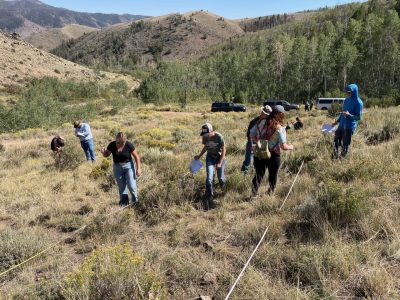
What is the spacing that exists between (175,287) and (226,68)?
74156 millimetres

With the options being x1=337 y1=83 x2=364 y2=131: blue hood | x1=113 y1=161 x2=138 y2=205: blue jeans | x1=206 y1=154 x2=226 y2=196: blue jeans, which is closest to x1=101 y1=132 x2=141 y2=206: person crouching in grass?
x1=113 y1=161 x2=138 y2=205: blue jeans

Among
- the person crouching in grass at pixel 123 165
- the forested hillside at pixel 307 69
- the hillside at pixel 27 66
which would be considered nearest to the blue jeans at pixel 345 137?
the person crouching in grass at pixel 123 165

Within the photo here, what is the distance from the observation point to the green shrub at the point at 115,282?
344 centimetres

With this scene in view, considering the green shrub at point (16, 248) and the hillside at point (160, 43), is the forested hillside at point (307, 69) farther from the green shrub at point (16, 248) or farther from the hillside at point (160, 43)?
the hillside at point (160, 43)

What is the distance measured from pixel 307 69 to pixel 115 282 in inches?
2352

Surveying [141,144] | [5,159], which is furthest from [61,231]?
[5,159]

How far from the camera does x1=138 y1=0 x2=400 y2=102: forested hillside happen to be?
5036cm

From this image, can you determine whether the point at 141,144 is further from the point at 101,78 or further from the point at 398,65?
the point at 101,78

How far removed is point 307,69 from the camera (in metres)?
58.7

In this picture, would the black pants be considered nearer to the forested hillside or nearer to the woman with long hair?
the woman with long hair

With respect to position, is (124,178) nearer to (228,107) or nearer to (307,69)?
(228,107)

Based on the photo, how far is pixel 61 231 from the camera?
6191 mm

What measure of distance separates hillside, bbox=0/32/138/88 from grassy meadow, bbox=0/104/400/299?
58927mm

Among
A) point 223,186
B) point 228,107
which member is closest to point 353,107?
point 223,186
